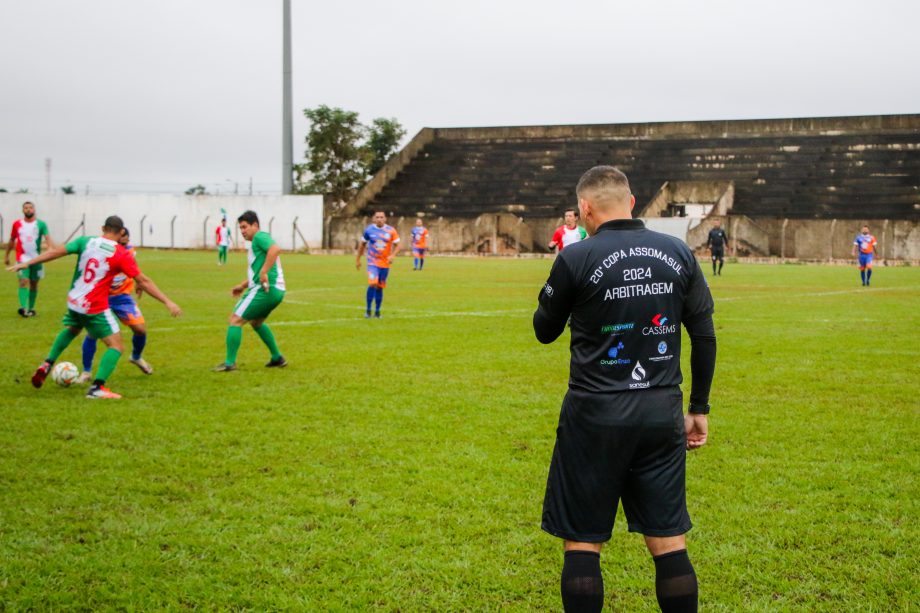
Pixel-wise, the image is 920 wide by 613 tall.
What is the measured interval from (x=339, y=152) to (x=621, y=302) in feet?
199

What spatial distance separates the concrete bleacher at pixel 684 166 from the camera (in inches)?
1863

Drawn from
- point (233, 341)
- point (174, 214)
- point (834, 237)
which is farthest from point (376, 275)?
point (174, 214)

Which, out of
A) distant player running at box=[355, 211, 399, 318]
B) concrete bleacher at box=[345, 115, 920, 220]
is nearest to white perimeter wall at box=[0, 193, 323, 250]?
concrete bleacher at box=[345, 115, 920, 220]

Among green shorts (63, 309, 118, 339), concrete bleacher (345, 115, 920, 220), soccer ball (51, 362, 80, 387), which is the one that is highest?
concrete bleacher (345, 115, 920, 220)

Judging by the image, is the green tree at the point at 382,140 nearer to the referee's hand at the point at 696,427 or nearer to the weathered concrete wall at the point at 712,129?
the weathered concrete wall at the point at 712,129

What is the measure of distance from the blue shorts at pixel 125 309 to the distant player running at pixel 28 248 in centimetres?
670

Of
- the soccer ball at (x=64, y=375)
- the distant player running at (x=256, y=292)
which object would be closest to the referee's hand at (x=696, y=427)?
the soccer ball at (x=64, y=375)

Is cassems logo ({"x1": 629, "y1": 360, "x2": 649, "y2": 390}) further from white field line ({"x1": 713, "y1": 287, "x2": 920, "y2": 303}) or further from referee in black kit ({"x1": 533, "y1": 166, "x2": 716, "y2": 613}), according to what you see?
white field line ({"x1": 713, "y1": 287, "x2": 920, "y2": 303})

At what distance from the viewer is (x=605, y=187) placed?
3.77 meters

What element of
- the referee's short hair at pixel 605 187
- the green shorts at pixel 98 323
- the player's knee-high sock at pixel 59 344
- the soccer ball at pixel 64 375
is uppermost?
the referee's short hair at pixel 605 187

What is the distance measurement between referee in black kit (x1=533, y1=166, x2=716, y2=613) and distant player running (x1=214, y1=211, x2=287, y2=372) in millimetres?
7697

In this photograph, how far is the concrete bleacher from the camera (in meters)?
47.3

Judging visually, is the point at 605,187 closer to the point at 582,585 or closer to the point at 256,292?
the point at 582,585

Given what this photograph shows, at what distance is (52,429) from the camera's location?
784 centimetres
